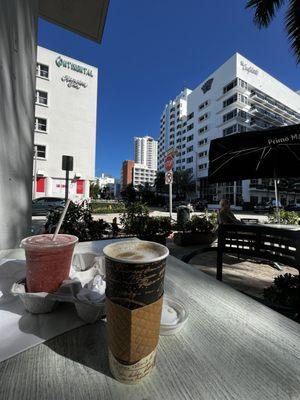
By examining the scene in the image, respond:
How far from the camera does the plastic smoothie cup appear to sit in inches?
29.5

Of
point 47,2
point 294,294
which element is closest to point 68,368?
point 294,294

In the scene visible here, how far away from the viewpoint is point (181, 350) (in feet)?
2.09

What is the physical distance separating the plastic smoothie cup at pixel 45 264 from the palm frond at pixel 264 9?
800 cm

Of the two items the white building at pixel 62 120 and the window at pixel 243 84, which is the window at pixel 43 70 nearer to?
the white building at pixel 62 120

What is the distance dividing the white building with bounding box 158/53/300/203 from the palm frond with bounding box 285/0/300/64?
3163cm

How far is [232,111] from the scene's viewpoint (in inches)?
1537

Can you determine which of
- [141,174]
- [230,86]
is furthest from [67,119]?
[141,174]

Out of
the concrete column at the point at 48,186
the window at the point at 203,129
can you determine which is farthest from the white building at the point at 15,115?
the window at the point at 203,129

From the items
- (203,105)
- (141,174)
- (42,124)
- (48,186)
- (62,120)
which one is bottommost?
(48,186)

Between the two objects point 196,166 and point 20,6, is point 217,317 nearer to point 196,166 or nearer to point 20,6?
point 20,6

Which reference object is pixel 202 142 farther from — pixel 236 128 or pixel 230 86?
pixel 230 86

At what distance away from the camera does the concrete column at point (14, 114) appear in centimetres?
170

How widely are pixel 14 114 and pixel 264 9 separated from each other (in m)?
7.29

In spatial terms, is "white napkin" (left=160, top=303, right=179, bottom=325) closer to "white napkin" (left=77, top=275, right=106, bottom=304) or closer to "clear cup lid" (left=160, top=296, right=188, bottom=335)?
"clear cup lid" (left=160, top=296, right=188, bottom=335)
